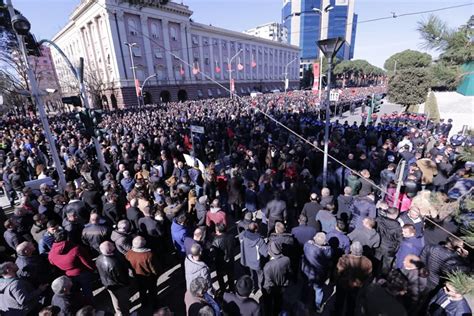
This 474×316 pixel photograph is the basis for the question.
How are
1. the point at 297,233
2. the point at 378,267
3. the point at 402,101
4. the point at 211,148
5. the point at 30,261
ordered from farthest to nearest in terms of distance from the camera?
the point at 402,101 → the point at 211,148 → the point at 378,267 → the point at 297,233 → the point at 30,261

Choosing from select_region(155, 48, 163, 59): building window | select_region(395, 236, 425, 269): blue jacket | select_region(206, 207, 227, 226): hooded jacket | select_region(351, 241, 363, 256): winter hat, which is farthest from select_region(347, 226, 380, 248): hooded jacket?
select_region(155, 48, 163, 59): building window

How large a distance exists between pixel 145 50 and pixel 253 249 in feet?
148

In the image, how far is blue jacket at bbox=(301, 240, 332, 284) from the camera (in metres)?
3.60

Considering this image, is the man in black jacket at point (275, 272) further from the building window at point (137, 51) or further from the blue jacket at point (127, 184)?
the building window at point (137, 51)

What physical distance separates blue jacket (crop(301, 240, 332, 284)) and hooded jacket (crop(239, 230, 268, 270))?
0.67 meters

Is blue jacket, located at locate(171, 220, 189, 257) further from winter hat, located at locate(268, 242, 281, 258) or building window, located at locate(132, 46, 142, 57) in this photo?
building window, located at locate(132, 46, 142, 57)

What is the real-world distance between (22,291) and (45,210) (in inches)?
96.8

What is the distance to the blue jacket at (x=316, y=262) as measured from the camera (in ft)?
11.8

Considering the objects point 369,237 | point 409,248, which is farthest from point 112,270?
point 409,248

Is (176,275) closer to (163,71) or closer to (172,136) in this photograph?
(172,136)

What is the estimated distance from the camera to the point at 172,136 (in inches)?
486

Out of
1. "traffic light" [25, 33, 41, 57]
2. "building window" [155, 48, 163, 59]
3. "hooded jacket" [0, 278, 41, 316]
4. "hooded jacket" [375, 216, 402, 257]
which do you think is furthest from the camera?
"building window" [155, 48, 163, 59]

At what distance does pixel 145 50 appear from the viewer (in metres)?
41.1

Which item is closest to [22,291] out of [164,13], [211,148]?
[211,148]
